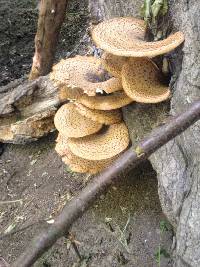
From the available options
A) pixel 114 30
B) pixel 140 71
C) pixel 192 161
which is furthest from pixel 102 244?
pixel 114 30

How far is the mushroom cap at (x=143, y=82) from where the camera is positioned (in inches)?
103

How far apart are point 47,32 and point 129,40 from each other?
1853mm

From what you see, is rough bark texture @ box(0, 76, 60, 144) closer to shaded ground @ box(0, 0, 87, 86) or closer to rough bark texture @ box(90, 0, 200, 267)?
rough bark texture @ box(90, 0, 200, 267)

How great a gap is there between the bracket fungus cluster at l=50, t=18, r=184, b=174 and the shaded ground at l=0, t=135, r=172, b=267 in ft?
1.22

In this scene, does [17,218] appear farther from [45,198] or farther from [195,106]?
[195,106]

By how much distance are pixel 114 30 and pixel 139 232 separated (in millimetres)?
1489

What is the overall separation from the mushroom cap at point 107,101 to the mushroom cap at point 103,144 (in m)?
0.30

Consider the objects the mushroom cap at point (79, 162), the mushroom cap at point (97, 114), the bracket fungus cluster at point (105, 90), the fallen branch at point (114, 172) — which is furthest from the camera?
the mushroom cap at point (79, 162)

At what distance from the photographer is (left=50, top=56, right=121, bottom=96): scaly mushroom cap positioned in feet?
9.38

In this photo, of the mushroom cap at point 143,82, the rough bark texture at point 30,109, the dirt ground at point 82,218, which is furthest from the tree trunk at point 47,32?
the mushroom cap at point 143,82

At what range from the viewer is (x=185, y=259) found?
259cm

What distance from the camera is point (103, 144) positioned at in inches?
123

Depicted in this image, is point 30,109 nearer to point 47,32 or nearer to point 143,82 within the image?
point 47,32

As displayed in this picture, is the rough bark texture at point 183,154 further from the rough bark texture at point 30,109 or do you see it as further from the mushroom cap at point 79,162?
the rough bark texture at point 30,109
